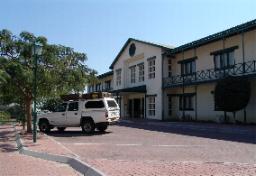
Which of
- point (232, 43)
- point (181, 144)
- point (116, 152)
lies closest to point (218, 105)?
point (232, 43)

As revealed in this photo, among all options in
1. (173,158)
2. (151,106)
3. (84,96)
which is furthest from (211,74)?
(173,158)

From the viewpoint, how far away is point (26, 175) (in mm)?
9602

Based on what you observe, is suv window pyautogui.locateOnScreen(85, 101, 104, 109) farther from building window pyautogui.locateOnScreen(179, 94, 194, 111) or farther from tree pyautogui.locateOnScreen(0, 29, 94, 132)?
building window pyautogui.locateOnScreen(179, 94, 194, 111)

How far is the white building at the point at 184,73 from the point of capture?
27.4 m

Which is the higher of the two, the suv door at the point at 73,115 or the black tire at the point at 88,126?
the suv door at the point at 73,115

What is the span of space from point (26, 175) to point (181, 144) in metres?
7.76

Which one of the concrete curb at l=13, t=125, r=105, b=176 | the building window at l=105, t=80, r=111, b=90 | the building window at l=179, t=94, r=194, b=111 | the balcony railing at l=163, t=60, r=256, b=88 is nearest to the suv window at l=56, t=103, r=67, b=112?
the concrete curb at l=13, t=125, r=105, b=176

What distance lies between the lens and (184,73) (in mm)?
35375

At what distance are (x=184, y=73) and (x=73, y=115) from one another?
15.5 m

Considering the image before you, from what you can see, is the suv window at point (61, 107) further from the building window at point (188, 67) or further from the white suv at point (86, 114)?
the building window at point (188, 67)

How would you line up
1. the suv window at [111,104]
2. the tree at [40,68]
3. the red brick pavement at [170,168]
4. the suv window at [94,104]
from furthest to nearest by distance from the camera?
the suv window at [111,104] → the suv window at [94,104] → the tree at [40,68] → the red brick pavement at [170,168]

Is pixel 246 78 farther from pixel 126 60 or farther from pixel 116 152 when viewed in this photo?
pixel 126 60

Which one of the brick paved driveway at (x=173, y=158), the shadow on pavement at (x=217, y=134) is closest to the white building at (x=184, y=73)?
the shadow on pavement at (x=217, y=134)

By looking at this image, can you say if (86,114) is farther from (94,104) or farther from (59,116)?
(59,116)
